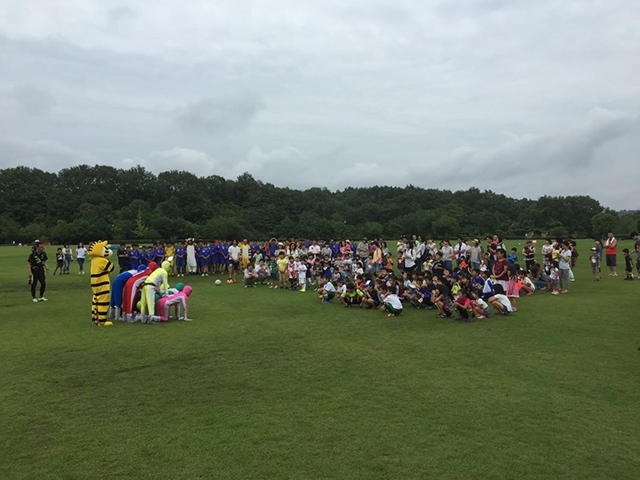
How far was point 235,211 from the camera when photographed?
299 ft

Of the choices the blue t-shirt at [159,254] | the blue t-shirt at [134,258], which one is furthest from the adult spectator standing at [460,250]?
the blue t-shirt at [134,258]

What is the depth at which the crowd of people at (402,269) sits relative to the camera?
13.0 metres

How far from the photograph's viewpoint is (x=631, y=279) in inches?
755

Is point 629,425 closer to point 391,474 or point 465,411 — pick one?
point 465,411

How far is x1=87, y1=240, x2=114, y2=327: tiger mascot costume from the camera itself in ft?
36.8

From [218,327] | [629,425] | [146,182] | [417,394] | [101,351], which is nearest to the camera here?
[629,425]

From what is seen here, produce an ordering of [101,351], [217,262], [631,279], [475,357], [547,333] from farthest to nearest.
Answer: [217,262], [631,279], [547,333], [101,351], [475,357]

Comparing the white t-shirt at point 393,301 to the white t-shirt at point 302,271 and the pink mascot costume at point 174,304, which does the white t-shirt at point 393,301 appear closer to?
the pink mascot costume at point 174,304

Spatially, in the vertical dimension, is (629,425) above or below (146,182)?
below

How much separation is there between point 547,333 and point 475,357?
110 inches

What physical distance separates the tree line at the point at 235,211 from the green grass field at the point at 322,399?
65198 millimetres

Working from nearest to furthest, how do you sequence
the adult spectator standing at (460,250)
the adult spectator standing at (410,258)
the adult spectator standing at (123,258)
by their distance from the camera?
1. the adult spectator standing at (410,258)
2. the adult spectator standing at (460,250)
3. the adult spectator standing at (123,258)

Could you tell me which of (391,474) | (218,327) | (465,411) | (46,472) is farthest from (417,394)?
(218,327)

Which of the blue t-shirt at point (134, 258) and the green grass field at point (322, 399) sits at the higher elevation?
the blue t-shirt at point (134, 258)
